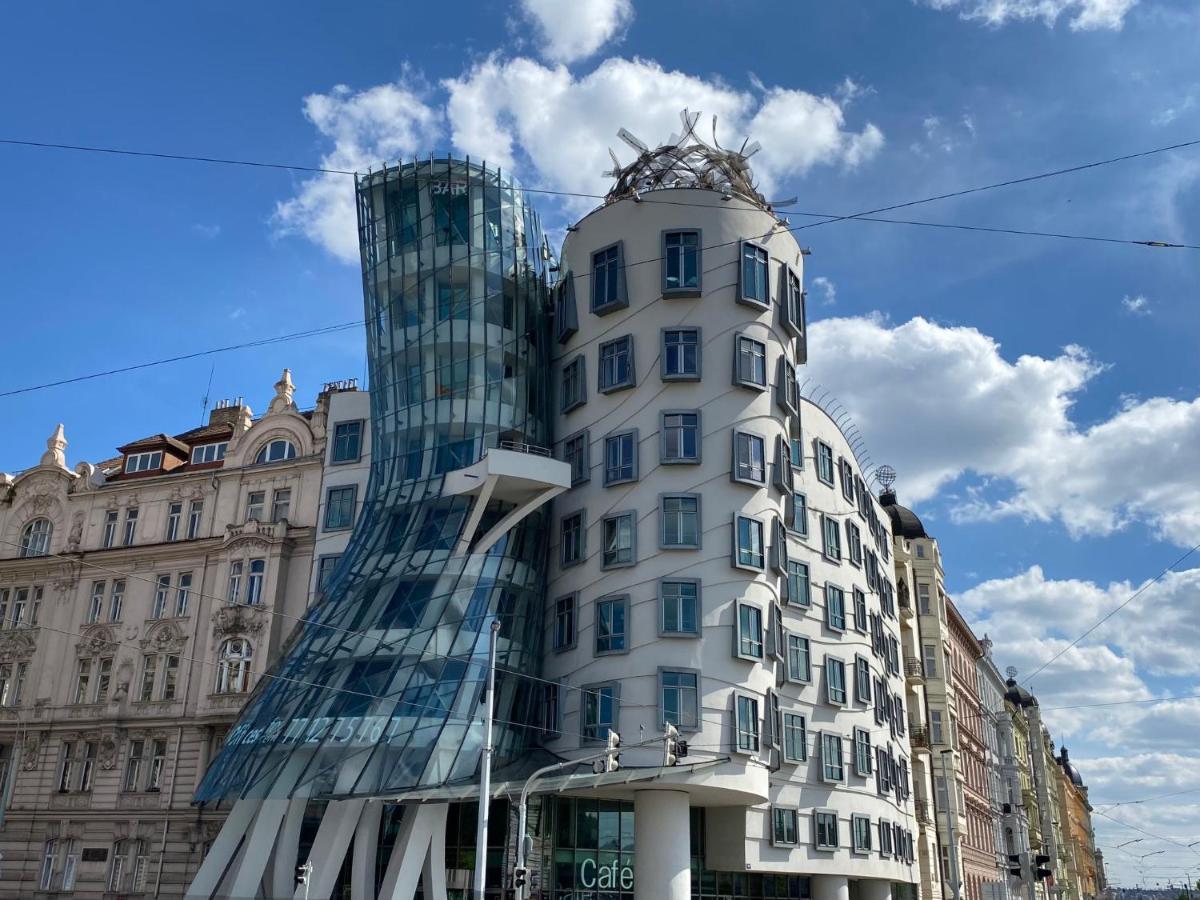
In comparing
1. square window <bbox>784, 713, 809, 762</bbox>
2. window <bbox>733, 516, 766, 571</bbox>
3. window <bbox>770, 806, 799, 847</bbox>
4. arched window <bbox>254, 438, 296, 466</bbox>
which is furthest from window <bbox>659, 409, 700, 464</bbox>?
arched window <bbox>254, 438, 296, 466</bbox>

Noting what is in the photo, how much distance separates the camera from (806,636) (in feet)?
167

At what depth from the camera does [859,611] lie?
56.1 m

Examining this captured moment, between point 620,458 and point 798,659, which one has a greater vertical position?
point 620,458

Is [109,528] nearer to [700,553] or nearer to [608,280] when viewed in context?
[608,280]

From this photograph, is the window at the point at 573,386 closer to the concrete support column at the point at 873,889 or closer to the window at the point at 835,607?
the window at the point at 835,607

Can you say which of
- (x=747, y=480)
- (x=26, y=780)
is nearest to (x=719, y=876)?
(x=747, y=480)

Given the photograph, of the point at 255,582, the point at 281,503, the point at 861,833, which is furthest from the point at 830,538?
the point at 255,582

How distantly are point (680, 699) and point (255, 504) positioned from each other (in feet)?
80.5

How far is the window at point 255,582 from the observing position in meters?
52.7

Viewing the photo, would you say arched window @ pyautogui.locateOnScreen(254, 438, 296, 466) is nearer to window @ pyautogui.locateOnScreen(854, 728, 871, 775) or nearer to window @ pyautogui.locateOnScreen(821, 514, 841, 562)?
window @ pyautogui.locateOnScreen(821, 514, 841, 562)

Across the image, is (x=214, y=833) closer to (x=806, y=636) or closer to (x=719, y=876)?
(x=719, y=876)

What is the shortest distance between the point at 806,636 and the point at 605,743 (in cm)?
1332

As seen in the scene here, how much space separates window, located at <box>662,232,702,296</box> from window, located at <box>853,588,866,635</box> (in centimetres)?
1874

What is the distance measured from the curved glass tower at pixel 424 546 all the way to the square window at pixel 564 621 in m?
0.85
